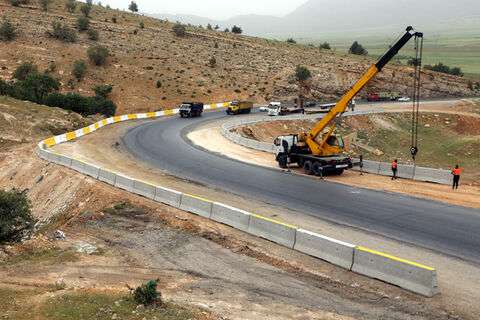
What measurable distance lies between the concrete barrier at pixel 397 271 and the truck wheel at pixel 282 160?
17.9m

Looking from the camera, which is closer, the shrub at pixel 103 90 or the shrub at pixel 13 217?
the shrub at pixel 13 217

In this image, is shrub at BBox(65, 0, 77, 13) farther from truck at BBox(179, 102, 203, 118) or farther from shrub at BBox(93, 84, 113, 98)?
truck at BBox(179, 102, 203, 118)

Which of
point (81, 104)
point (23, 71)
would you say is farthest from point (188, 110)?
point (23, 71)

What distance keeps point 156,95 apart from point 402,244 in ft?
197

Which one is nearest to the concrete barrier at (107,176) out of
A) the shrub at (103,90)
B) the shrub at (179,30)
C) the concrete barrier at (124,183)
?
the concrete barrier at (124,183)

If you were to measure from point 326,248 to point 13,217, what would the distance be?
14.3 meters

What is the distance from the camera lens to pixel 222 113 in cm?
7025

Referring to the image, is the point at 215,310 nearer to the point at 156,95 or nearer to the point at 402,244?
the point at 402,244

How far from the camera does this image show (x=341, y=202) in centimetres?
2577

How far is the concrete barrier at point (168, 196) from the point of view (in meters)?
24.7

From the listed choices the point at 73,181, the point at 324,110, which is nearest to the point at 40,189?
the point at 73,181

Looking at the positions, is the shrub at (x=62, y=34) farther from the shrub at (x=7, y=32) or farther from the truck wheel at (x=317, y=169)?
the truck wheel at (x=317, y=169)

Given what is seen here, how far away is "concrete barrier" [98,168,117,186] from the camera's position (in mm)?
28391

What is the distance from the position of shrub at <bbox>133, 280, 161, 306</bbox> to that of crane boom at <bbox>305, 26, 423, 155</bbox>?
19781 millimetres
